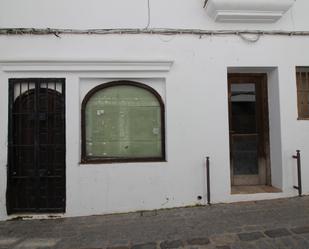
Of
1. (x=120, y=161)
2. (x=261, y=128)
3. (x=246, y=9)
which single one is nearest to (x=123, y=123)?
(x=120, y=161)

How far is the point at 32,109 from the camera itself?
488cm

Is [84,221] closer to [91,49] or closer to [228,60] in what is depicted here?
[91,49]

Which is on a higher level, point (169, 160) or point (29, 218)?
point (169, 160)

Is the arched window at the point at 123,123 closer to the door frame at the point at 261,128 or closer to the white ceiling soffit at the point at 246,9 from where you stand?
the door frame at the point at 261,128

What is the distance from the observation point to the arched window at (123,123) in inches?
198

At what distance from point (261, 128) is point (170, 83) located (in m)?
2.43

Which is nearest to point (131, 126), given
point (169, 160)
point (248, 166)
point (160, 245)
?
point (169, 160)

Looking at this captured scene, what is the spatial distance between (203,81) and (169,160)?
1.73m

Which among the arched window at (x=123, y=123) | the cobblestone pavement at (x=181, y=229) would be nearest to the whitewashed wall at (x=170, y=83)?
the arched window at (x=123, y=123)

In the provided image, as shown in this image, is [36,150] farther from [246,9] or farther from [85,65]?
[246,9]

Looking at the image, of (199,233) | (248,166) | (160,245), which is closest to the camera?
(160,245)

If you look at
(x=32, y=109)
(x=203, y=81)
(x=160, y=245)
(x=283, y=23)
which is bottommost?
(x=160, y=245)

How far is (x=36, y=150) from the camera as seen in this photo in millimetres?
4812

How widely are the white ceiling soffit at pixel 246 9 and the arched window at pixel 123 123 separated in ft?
6.61
